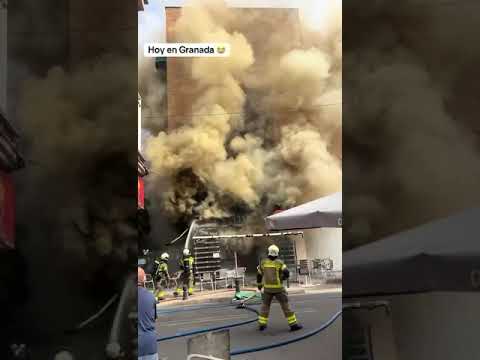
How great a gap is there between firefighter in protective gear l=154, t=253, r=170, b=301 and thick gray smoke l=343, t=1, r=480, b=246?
135 cm

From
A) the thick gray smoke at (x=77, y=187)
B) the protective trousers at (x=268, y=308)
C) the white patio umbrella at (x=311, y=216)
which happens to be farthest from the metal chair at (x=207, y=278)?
the thick gray smoke at (x=77, y=187)

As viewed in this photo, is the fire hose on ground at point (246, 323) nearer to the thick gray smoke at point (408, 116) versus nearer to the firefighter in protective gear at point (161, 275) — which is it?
the firefighter in protective gear at point (161, 275)

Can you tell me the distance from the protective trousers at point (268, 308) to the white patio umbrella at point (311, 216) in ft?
1.61

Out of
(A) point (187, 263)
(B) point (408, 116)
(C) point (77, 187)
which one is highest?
(B) point (408, 116)

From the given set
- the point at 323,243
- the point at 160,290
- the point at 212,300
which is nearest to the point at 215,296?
the point at 212,300

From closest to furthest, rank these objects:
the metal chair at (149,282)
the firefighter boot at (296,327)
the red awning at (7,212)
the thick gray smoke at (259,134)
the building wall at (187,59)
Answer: the red awning at (7,212) → the building wall at (187,59) → the metal chair at (149,282) → the thick gray smoke at (259,134) → the firefighter boot at (296,327)

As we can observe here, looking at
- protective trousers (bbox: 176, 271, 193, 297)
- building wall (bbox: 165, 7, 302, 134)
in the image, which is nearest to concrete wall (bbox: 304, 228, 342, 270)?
building wall (bbox: 165, 7, 302, 134)

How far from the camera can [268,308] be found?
3.66m

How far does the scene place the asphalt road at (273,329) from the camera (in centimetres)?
325

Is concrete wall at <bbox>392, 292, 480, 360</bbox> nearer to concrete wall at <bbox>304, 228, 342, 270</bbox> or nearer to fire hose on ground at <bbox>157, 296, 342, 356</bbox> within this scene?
fire hose on ground at <bbox>157, 296, 342, 356</bbox>

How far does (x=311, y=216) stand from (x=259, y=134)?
2.12 feet

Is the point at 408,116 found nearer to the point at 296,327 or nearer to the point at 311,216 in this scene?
Answer: the point at 311,216

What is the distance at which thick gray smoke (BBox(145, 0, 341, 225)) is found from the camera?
3436 mm

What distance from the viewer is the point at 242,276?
3705 millimetres
